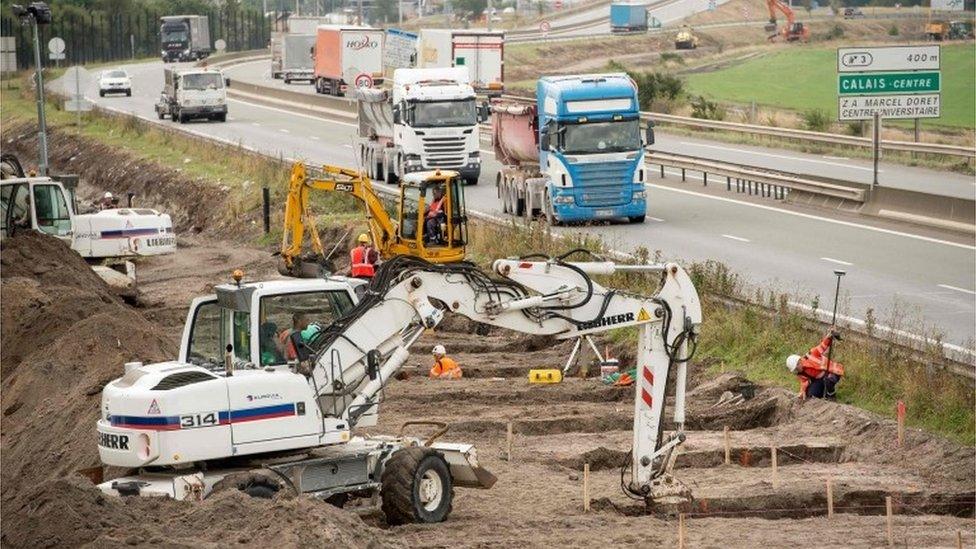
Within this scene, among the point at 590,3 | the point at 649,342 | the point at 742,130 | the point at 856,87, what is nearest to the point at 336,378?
the point at 649,342

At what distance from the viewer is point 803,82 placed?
9819 centimetres

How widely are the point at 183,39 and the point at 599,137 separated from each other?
86389 mm

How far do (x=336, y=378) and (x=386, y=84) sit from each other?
73.1m

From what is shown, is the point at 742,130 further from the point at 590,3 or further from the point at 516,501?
the point at 590,3

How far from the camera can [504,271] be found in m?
17.5

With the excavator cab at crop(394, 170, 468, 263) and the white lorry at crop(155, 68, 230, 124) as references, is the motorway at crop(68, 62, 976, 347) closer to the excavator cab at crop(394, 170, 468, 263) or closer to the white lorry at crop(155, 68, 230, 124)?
the excavator cab at crop(394, 170, 468, 263)

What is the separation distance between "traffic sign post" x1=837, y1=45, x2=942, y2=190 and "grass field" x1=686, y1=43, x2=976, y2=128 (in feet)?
98.4

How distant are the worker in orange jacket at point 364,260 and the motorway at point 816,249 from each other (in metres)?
4.92

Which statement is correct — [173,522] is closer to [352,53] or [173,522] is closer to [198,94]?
[198,94]

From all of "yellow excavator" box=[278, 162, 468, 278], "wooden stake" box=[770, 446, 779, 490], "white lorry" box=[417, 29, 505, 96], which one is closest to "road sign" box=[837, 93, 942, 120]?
"yellow excavator" box=[278, 162, 468, 278]

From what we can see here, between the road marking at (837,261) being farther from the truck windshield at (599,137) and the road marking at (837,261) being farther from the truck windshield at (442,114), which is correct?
the truck windshield at (442,114)

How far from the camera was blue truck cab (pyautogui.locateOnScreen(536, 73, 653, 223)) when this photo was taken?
39438mm

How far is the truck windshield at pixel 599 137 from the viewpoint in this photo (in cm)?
3947

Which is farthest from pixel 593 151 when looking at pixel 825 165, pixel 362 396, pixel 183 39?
pixel 183 39
